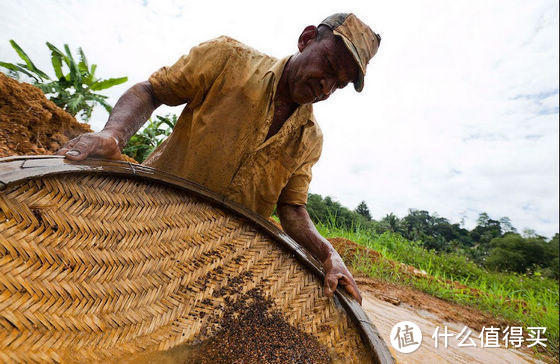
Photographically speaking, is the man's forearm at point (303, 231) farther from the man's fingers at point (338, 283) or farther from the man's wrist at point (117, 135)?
the man's wrist at point (117, 135)

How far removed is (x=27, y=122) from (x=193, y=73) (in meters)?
3.15

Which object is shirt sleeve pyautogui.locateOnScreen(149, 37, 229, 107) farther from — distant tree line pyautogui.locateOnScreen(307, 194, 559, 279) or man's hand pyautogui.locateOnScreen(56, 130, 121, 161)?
distant tree line pyautogui.locateOnScreen(307, 194, 559, 279)

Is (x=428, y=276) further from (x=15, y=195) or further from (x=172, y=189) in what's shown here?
(x=15, y=195)

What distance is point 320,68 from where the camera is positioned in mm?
1306

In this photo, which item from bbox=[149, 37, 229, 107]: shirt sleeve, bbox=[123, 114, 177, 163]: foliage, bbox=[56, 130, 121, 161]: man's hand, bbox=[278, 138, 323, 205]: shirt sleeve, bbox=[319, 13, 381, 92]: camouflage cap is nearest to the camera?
bbox=[56, 130, 121, 161]: man's hand

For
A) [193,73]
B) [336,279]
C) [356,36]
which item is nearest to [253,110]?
[193,73]

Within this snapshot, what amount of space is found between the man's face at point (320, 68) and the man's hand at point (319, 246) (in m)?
0.64

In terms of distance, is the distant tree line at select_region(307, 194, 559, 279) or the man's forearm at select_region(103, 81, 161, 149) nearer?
the man's forearm at select_region(103, 81, 161, 149)

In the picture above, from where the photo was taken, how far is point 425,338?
2.06m

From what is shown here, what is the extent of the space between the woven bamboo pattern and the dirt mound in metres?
2.62

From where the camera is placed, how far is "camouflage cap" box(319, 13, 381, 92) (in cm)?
124

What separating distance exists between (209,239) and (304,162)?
2.59 ft

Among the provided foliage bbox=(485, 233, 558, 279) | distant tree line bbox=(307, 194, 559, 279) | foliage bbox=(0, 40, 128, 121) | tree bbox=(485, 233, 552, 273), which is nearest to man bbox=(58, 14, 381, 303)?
foliage bbox=(0, 40, 128, 121)

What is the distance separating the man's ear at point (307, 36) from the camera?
140 centimetres
